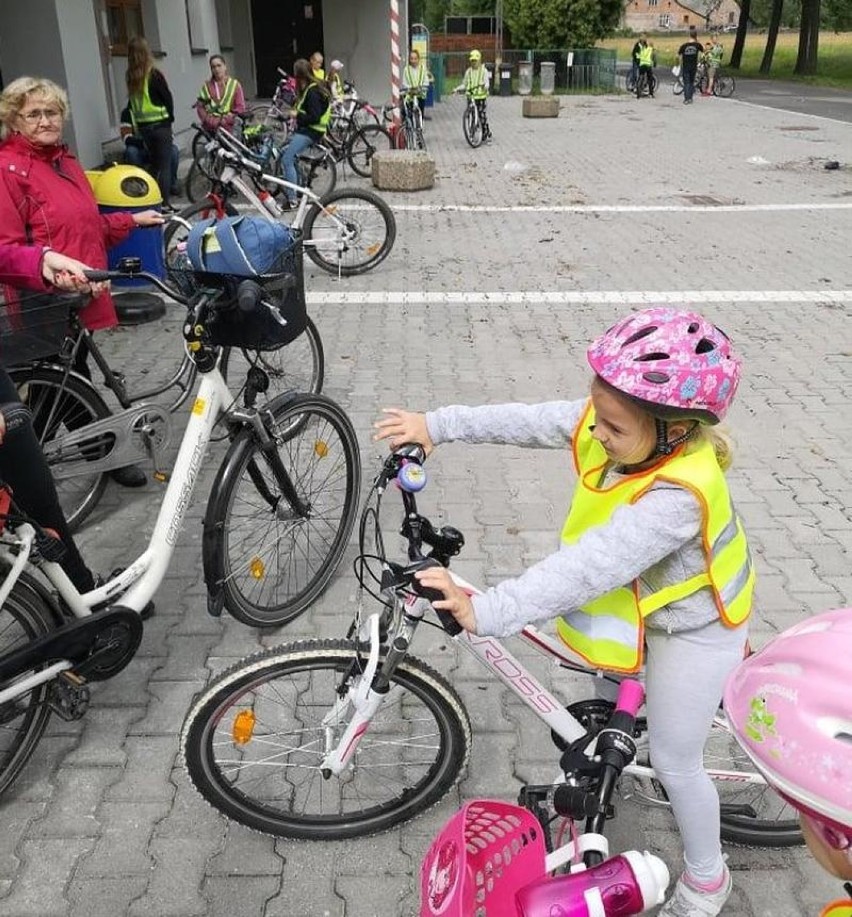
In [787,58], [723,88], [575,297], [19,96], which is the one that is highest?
[19,96]

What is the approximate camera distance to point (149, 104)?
33.1ft

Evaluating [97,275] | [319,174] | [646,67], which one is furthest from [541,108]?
[97,275]

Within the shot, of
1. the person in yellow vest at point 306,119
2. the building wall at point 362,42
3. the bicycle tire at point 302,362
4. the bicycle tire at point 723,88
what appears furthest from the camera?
the bicycle tire at point 723,88

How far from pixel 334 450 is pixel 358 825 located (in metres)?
1.51

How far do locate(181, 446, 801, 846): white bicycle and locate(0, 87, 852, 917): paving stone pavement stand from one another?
109 mm

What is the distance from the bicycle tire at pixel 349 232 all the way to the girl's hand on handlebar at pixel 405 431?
574cm

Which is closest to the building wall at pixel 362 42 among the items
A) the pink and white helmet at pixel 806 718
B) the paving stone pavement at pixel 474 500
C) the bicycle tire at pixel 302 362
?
the paving stone pavement at pixel 474 500

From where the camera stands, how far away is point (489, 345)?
637cm

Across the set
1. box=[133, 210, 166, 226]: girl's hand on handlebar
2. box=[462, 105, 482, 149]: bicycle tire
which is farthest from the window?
box=[133, 210, 166, 226]: girl's hand on handlebar

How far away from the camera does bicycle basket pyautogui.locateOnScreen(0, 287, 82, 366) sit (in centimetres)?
305

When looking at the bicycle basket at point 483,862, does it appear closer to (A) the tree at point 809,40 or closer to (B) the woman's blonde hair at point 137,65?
(B) the woman's blonde hair at point 137,65

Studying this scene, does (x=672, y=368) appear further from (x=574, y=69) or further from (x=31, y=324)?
(x=574, y=69)

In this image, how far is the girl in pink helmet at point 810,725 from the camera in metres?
1.04

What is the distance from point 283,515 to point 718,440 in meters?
1.84
